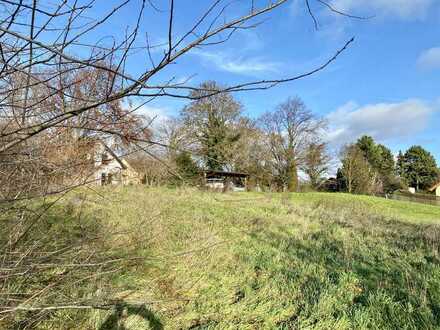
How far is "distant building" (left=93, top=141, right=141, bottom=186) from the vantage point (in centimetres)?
178

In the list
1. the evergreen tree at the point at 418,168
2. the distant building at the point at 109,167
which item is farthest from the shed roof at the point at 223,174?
the evergreen tree at the point at 418,168

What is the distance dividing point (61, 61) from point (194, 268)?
3.53m

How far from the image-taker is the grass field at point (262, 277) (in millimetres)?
3039

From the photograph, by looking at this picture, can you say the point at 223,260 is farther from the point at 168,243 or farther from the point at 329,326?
the point at 329,326

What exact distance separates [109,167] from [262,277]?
110 inches

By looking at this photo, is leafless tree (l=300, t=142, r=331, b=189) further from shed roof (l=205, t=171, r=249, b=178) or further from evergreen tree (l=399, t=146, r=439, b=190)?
shed roof (l=205, t=171, r=249, b=178)

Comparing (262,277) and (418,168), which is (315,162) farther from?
(262,277)

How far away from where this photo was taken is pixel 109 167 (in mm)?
2301

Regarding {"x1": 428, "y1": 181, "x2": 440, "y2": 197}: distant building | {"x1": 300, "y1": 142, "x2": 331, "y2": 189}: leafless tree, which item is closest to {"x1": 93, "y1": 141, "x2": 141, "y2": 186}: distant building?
{"x1": 300, "y1": 142, "x2": 331, "y2": 189}: leafless tree

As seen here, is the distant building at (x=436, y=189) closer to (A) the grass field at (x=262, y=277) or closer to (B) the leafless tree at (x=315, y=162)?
(B) the leafless tree at (x=315, y=162)

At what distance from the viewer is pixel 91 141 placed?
1.91 meters

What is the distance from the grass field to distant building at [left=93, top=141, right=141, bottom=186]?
223 mm

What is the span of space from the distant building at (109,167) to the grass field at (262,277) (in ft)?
0.73

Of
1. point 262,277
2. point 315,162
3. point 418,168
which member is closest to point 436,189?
point 418,168
